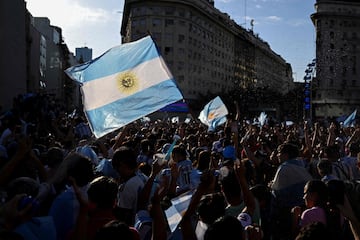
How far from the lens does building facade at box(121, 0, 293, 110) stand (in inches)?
3007

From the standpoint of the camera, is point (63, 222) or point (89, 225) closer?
point (89, 225)

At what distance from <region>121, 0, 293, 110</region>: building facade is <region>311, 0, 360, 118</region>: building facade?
16.6 metres

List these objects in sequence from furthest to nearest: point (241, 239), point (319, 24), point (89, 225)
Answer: point (319, 24) < point (89, 225) < point (241, 239)

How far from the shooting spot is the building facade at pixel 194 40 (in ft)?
251

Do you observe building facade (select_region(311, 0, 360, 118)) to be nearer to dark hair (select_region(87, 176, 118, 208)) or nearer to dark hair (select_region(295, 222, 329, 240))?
dark hair (select_region(87, 176, 118, 208))

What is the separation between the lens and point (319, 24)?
88.4 m

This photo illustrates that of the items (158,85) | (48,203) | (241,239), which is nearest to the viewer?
(241,239)

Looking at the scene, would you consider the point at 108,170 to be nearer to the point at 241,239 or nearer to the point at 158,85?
the point at 158,85

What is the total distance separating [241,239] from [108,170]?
136 inches

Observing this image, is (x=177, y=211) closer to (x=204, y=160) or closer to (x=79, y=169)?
(x=79, y=169)

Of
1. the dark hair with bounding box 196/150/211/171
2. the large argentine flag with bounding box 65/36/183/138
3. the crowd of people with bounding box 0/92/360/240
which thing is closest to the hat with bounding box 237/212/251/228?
the crowd of people with bounding box 0/92/360/240

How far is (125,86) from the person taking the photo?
735 cm

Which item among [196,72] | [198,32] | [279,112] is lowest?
[279,112]

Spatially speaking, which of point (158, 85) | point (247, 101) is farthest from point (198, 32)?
point (158, 85)
